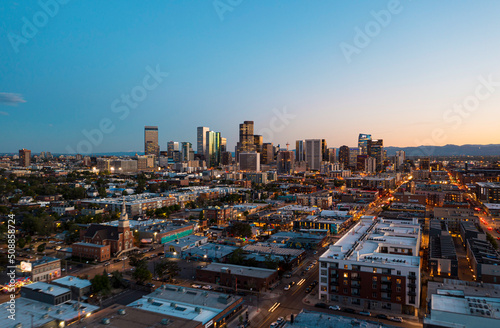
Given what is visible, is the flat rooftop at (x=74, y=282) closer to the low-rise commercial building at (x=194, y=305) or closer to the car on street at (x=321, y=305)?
the low-rise commercial building at (x=194, y=305)

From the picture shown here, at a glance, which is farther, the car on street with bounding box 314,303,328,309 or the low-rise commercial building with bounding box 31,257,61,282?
the low-rise commercial building with bounding box 31,257,61,282

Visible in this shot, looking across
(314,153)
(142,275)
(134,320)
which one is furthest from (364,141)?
(134,320)

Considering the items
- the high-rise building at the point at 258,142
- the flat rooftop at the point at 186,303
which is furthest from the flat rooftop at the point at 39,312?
the high-rise building at the point at 258,142

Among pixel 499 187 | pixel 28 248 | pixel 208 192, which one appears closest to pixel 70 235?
pixel 28 248

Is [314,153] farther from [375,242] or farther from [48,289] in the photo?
[48,289]

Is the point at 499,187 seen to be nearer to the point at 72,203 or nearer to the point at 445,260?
the point at 445,260

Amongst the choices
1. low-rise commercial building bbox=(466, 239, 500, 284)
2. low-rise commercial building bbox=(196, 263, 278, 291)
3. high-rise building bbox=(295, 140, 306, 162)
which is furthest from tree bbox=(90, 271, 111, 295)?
high-rise building bbox=(295, 140, 306, 162)

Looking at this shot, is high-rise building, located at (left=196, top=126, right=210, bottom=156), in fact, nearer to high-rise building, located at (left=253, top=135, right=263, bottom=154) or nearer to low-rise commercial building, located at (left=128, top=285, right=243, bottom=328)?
high-rise building, located at (left=253, top=135, right=263, bottom=154)
